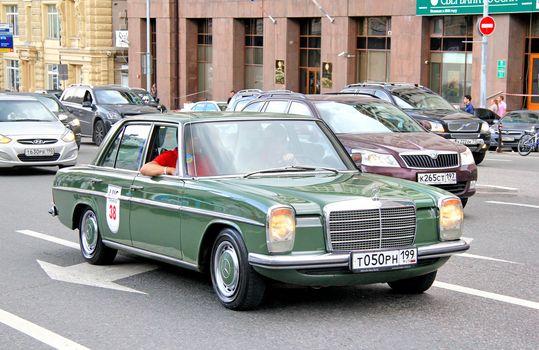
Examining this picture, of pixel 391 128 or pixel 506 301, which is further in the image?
pixel 391 128

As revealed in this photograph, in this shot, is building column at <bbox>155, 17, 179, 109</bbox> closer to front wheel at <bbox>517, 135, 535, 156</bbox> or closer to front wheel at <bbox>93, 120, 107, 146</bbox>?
front wheel at <bbox>93, 120, 107, 146</bbox>

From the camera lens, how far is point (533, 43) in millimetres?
38281

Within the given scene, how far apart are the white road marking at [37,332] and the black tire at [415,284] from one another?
9.00 ft

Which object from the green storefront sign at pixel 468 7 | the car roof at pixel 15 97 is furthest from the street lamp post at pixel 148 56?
the car roof at pixel 15 97

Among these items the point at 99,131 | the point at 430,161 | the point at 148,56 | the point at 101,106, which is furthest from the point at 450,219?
the point at 148,56

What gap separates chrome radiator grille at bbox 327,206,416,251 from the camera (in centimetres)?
706

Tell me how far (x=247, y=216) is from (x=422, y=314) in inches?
58.8

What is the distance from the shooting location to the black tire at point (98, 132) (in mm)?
29219

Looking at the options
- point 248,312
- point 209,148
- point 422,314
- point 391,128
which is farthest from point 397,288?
point 391,128

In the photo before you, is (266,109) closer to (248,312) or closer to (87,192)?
(87,192)

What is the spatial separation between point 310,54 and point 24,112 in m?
28.6

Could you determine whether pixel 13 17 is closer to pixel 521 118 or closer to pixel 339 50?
pixel 339 50

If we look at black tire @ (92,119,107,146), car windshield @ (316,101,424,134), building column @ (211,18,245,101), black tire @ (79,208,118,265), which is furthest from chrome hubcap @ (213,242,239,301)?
building column @ (211,18,245,101)

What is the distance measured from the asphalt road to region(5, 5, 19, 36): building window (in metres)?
67.0
